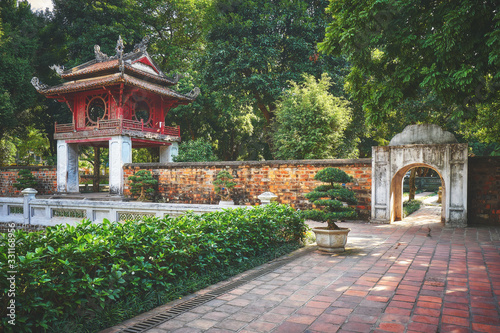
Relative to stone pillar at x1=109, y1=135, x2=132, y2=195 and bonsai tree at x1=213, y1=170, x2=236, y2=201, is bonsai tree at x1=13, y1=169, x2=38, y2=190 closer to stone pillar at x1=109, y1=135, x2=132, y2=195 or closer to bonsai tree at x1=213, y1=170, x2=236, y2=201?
stone pillar at x1=109, y1=135, x2=132, y2=195

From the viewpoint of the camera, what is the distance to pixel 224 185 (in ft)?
45.3

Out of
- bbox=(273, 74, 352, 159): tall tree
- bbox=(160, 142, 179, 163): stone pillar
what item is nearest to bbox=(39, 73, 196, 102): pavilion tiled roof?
bbox=(160, 142, 179, 163): stone pillar

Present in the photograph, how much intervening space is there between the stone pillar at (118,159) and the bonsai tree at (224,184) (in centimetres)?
608

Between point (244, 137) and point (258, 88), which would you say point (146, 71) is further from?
point (244, 137)

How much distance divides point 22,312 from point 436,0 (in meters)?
9.25

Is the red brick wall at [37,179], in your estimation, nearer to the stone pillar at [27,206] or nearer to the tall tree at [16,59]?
the tall tree at [16,59]

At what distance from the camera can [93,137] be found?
18812 mm

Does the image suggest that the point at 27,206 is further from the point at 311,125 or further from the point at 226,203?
the point at 311,125

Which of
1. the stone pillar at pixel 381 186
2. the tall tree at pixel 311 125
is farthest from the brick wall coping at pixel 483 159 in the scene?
the tall tree at pixel 311 125

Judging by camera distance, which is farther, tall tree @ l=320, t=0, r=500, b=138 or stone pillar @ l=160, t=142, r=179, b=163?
stone pillar @ l=160, t=142, r=179, b=163

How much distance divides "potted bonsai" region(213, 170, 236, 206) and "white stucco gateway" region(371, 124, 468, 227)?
550 cm

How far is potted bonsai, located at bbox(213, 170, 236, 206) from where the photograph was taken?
13.6 m

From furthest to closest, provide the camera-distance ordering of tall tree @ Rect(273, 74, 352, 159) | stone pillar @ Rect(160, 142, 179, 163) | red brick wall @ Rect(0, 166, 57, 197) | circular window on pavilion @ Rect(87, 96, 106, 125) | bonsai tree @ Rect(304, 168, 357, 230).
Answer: stone pillar @ Rect(160, 142, 179, 163), red brick wall @ Rect(0, 166, 57, 197), circular window on pavilion @ Rect(87, 96, 106, 125), tall tree @ Rect(273, 74, 352, 159), bonsai tree @ Rect(304, 168, 357, 230)

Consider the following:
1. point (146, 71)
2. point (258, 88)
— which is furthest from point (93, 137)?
point (258, 88)
